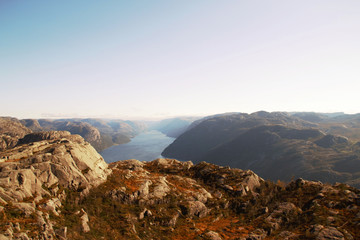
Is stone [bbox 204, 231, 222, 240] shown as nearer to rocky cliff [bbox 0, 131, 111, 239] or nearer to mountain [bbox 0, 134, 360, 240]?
mountain [bbox 0, 134, 360, 240]

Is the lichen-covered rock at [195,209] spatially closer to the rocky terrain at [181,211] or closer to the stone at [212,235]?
the rocky terrain at [181,211]

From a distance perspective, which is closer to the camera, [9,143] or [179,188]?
[179,188]

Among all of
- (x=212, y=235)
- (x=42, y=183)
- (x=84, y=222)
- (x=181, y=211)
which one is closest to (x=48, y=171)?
(x=42, y=183)

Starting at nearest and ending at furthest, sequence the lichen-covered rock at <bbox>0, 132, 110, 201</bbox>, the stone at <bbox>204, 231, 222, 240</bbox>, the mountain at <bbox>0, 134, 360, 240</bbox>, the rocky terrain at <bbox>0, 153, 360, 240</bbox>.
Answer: the rocky terrain at <bbox>0, 153, 360, 240</bbox>, the mountain at <bbox>0, 134, 360, 240</bbox>, the lichen-covered rock at <bbox>0, 132, 110, 201</bbox>, the stone at <bbox>204, 231, 222, 240</bbox>

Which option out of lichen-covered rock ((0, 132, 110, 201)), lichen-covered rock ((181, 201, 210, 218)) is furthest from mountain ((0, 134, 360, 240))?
lichen-covered rock ((0, 132, 110, 201))

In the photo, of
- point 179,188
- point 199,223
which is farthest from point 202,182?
point 199,223

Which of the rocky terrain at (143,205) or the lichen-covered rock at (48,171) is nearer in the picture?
the rocky terrain at (143,205)

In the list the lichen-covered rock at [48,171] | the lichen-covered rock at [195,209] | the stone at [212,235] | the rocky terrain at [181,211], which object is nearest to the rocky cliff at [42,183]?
the lichen-covered rock at [48,171]

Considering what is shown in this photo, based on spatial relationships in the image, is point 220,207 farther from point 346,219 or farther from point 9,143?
point 9,143

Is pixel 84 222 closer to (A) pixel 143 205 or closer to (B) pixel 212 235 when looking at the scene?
(A) pixel 143 205
